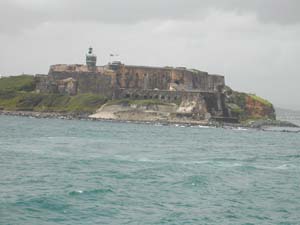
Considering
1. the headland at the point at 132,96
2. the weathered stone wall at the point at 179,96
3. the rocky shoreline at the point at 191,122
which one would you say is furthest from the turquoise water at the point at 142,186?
the weathered stone wall at the point at 179,96

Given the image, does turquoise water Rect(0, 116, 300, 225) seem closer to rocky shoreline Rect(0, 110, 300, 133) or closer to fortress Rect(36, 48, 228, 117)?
rocky shoreline Rect(0, 110, 300, 133)

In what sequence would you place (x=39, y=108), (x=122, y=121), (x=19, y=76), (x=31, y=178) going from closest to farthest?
1. (x=31, y=178)
2. (x=122, y=121)
3. (x=39, y=108)
4. (x=19, y=76)

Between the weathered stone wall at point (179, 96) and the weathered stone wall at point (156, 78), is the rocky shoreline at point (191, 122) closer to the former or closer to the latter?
the weathered stone wall at point (179, 96)

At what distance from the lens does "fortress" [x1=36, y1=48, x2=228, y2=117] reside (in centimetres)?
14914

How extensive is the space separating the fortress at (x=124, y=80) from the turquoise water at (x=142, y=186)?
286 ft

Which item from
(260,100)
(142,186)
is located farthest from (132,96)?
(142,186)

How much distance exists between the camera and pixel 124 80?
522ft

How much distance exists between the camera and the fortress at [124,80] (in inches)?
5872

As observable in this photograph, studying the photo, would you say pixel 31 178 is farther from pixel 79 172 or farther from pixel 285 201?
pixel 285 201

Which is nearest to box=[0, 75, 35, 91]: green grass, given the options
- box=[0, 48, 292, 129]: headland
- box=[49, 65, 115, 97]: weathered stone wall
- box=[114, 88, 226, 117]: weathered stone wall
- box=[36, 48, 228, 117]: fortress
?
box=[0, 48, 292, 129]: headland

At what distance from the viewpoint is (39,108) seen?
147 meters

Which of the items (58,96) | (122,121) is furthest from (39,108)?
(122,121)

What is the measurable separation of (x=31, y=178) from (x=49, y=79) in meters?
122

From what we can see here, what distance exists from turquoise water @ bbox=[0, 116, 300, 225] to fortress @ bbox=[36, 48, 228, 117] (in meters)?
87.3
